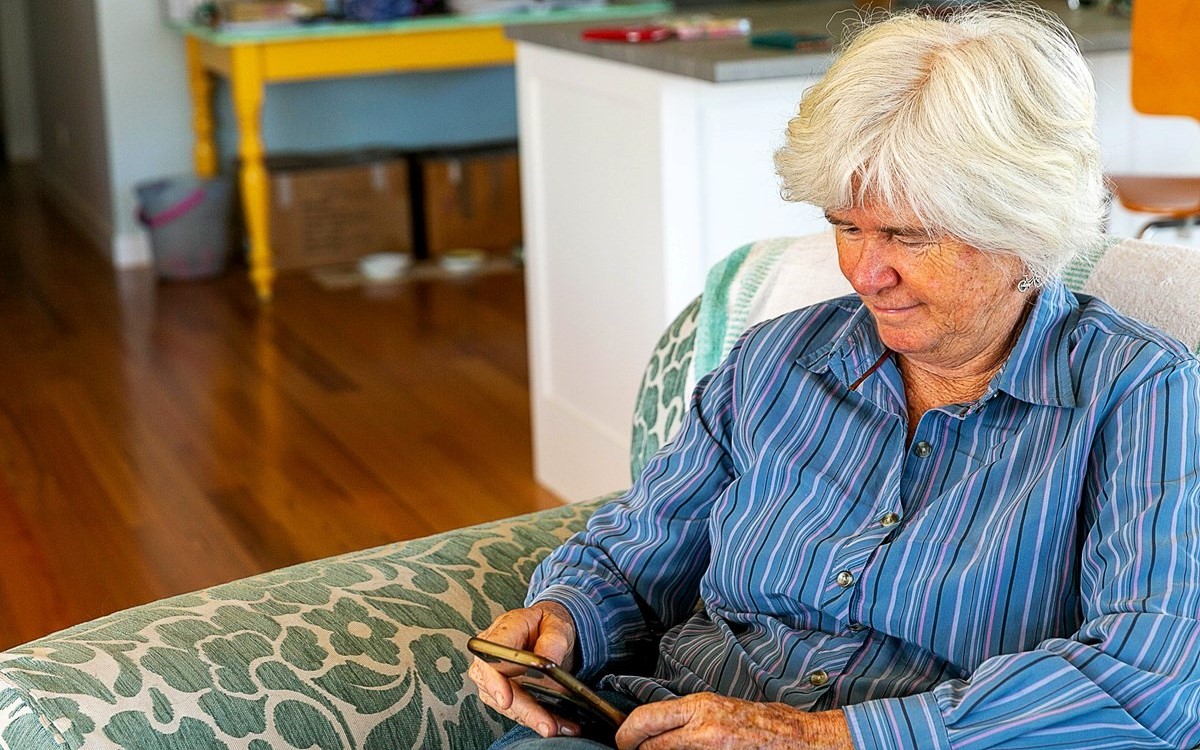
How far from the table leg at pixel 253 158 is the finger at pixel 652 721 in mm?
3752

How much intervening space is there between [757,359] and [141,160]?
4312 mm

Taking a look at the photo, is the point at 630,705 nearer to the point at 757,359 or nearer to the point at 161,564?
the point at 757,359

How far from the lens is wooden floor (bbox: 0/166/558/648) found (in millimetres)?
2887

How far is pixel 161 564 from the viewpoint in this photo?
2807 millimetres

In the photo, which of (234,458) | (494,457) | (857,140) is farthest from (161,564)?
(857,140)

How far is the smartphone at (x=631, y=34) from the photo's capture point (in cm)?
267

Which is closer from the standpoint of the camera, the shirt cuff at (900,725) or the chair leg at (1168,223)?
the shirt cuff at (900,725)

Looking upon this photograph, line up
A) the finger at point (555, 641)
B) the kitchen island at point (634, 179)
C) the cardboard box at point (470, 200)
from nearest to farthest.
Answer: the finger at point (555, 641)
the kitchen island at point (634, 179)
the cardboard box at point (470, 200)

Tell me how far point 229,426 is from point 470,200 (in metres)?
1.88

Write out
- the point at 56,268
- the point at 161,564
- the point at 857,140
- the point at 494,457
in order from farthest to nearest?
the point at 56,268 → the point at 494,457 → the point at 161,564 → the point at 857,140

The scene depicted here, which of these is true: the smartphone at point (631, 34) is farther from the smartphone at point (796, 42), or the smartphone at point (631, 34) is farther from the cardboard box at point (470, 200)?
the cardboard box at point (470, 200)

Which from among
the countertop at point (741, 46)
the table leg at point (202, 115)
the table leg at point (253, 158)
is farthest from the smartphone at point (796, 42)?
the table leg at point (202, 115)

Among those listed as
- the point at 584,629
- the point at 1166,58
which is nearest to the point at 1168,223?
the point at 1166,58

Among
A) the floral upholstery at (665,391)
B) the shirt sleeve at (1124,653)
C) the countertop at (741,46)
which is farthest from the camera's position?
the countertop at (741,46)
